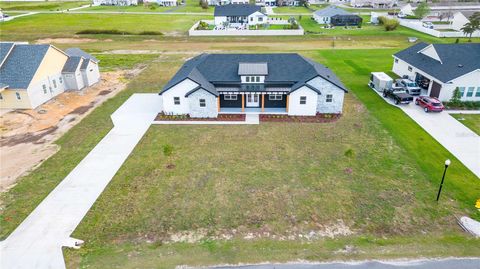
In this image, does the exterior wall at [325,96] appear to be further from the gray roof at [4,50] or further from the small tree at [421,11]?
the small tree at [421,11]

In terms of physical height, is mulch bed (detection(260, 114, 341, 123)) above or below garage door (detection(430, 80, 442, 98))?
below

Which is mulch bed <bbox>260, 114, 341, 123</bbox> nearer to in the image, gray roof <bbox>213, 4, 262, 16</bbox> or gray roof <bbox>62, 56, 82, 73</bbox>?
gray roof <bbox>62, 56, 82, 73</bbox>

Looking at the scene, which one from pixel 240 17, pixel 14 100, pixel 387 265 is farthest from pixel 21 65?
pixel 240 17

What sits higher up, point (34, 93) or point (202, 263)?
point (34, 93)

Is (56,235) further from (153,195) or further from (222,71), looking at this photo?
(222,71)

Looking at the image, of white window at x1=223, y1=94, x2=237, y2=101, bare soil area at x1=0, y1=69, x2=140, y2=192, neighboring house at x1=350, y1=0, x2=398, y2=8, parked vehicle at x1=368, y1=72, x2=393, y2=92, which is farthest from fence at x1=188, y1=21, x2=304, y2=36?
neighboring house at x1=350, y1=0, x2=398, y2=8

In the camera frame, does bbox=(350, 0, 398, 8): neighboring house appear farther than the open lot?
Yes

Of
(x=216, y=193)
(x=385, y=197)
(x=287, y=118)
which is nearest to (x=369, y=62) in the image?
(x=287, y=118)
